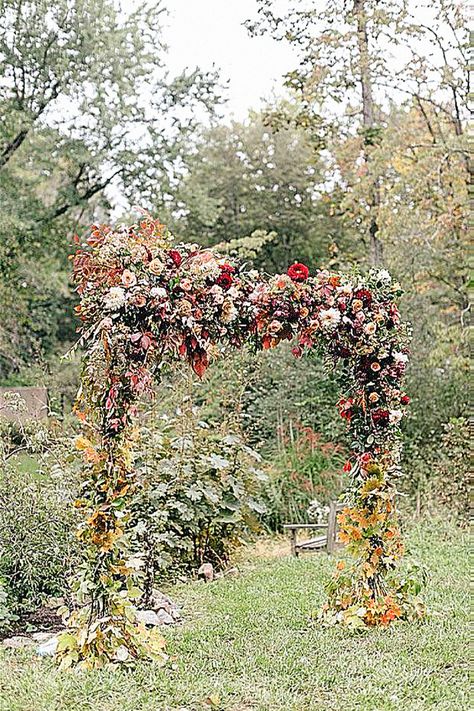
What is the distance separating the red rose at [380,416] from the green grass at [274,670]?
116 cm

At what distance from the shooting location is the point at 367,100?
10.7m

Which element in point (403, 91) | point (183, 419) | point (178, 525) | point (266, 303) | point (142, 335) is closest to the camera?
point (142, 335)

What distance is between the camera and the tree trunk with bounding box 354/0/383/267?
10.2 metres

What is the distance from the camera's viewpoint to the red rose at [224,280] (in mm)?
4498

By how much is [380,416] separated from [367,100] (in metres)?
6.71

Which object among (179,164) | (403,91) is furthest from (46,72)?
(403,91)

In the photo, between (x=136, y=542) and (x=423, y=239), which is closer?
(x=136, y=542)

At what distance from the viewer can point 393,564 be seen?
5.09m

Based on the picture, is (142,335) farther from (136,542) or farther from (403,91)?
(403,91)

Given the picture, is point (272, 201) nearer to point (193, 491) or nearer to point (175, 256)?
point (193, 491)

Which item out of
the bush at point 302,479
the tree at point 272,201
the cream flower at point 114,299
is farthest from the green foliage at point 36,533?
the tree at point 272,201

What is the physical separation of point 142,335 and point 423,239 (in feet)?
24.2

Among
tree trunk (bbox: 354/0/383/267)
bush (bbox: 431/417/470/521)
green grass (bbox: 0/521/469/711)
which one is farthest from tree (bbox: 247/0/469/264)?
green grass (bbox: 0/521/469/711)

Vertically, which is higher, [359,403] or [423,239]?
[423,239]
